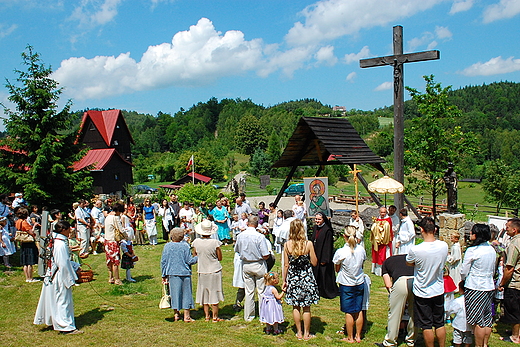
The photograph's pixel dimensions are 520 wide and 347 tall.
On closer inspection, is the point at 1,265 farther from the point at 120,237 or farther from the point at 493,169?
the point at 493,169

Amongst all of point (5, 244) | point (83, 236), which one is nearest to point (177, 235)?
point (5, 244)

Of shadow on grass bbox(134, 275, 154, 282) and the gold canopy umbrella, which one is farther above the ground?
the gold canopy umbrella

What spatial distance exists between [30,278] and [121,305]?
2982mm

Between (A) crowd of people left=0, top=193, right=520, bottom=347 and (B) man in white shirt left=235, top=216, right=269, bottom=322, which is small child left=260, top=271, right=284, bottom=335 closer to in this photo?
(A) crowd of people left=0, top=193, right=520, bottom=347

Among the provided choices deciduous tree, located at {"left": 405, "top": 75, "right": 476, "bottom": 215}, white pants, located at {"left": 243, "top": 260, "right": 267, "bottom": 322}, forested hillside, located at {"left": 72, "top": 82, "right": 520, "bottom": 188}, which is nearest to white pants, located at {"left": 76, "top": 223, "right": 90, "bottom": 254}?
white pants, located at {"left": 243, "top": 260, "right": 267, "bottom": 322}

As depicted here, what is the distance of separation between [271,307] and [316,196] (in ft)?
26.4

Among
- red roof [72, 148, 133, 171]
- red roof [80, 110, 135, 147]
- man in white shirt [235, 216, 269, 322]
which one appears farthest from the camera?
red roof [80, 110, 135, 147]

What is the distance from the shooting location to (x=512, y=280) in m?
5.93

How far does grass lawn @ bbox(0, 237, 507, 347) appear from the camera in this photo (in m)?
6.00

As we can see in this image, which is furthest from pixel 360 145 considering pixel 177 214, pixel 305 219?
pixel 177 214

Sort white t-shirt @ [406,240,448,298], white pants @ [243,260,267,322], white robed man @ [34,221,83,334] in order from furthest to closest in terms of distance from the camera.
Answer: white pants @ [243,260,267,322], white robed man @ [34,221,83,334], white t-shirt @ [406,240,448,298]

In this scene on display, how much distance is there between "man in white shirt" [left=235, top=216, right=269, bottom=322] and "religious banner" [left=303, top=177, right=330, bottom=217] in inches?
283

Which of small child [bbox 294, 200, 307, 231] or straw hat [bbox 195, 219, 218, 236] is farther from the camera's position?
small child [bbox 294, 200, 307, 231]

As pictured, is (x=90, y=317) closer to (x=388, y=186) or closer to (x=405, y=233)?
(x=405, y=233)
